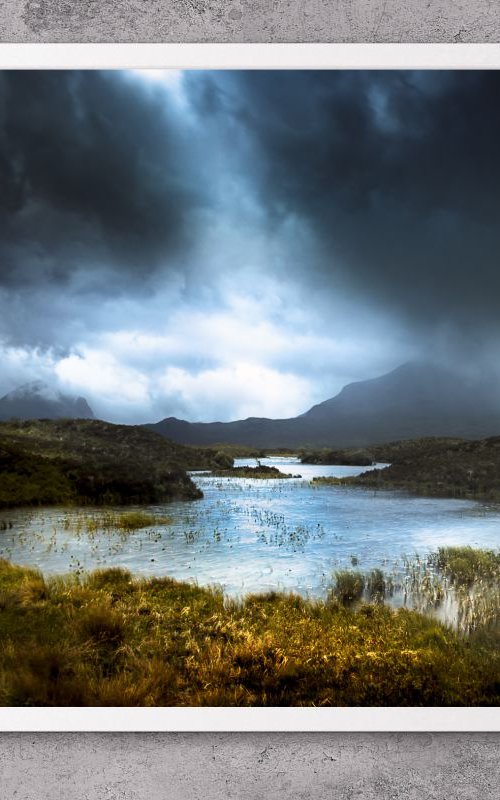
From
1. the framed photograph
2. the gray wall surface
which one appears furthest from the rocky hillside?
the gray wall surface

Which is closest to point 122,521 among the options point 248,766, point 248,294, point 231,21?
point 248,766

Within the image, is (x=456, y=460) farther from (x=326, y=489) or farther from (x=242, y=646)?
(x=242, y=646)

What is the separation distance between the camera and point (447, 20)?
303cm

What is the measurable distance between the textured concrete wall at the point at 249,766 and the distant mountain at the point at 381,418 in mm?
1622

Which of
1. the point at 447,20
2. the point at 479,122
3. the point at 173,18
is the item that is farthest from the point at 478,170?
the point at 173,18

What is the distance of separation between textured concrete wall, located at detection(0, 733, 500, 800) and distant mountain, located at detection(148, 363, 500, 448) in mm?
1622

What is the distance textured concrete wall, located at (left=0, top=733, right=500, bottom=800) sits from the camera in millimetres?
2588

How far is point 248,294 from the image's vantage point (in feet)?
10.2

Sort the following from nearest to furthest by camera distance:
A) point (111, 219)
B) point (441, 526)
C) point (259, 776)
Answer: point (259, 776) < point (441, 526) < point (111, 219)

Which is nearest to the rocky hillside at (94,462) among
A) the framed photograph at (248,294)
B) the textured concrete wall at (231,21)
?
the framed photograph at (248,294)

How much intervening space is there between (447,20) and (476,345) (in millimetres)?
1944

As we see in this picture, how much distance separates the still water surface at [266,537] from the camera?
282cm

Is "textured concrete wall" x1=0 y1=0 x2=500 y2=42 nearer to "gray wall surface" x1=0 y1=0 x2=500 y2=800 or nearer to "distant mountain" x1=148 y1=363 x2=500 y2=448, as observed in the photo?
"distant mountain" x1=148 y1=363 x2=500 y2=448

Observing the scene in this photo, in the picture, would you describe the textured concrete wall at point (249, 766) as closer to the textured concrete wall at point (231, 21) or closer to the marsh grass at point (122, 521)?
the marsh grass at point (122, 521)
